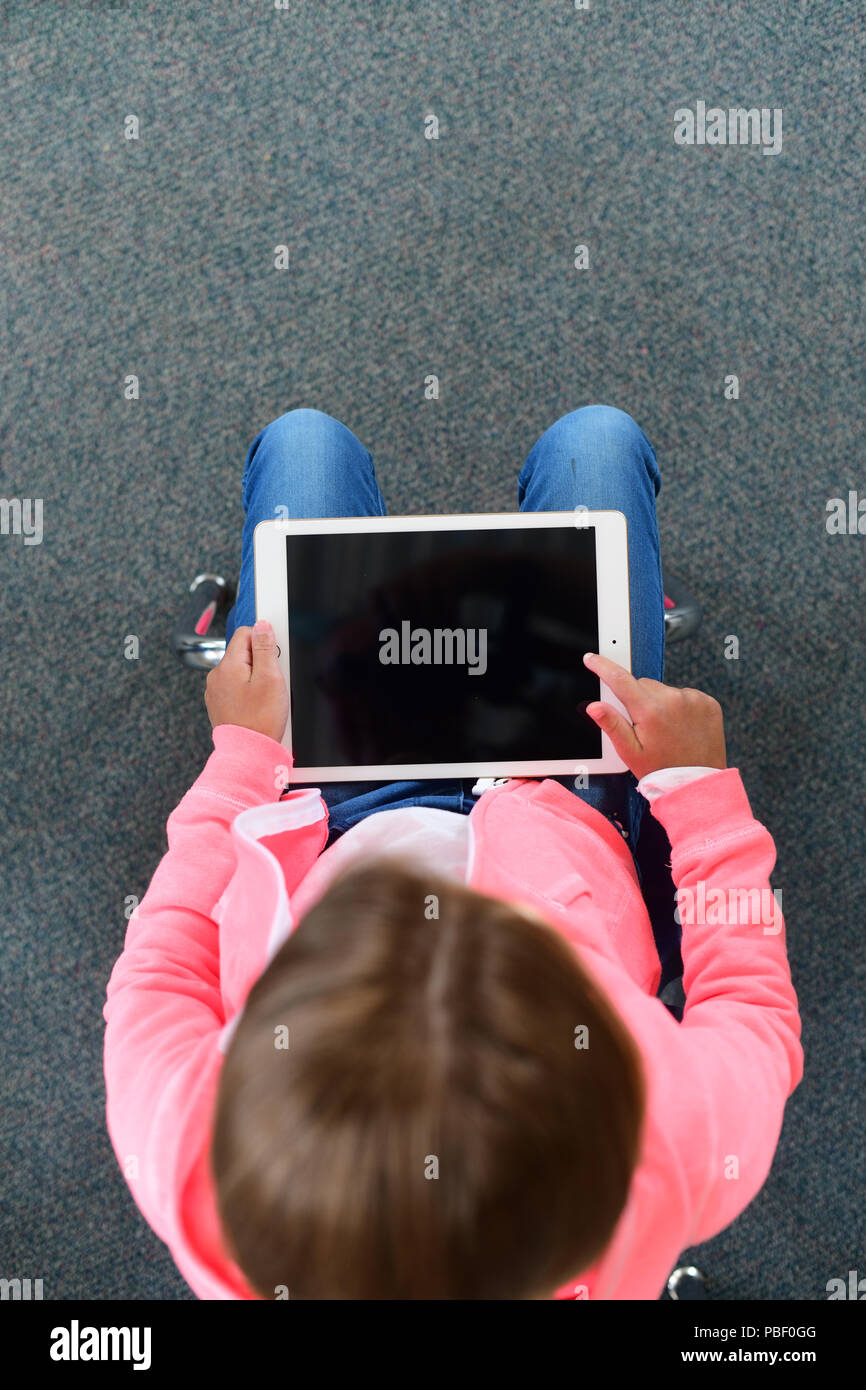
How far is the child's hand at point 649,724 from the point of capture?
0.69 metres

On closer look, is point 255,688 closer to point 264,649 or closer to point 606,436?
point 264,649

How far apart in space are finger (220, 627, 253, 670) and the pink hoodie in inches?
2.2

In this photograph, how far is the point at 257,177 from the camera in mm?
1104

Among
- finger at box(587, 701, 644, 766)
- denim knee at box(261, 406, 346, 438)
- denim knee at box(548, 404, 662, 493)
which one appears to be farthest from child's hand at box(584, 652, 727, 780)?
denim knee at box(261, 406, 346, 438)

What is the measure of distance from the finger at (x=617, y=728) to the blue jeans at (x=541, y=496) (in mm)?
39

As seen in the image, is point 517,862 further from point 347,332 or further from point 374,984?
point 347,332

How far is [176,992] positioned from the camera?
0.58 metres

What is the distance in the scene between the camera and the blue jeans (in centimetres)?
72

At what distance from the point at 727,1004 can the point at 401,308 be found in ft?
2.87

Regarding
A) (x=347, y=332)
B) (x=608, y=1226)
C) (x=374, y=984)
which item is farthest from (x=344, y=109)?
(x=608, y=1226)

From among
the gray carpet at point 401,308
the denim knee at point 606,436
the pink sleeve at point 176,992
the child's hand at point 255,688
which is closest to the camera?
the pink sleeve at point 176,992

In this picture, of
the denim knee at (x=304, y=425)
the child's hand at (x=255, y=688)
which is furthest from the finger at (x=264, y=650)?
the denim knee at (x=304, y=425)

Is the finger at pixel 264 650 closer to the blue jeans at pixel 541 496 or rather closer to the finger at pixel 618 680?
the blue jeans at pixel 541 496
